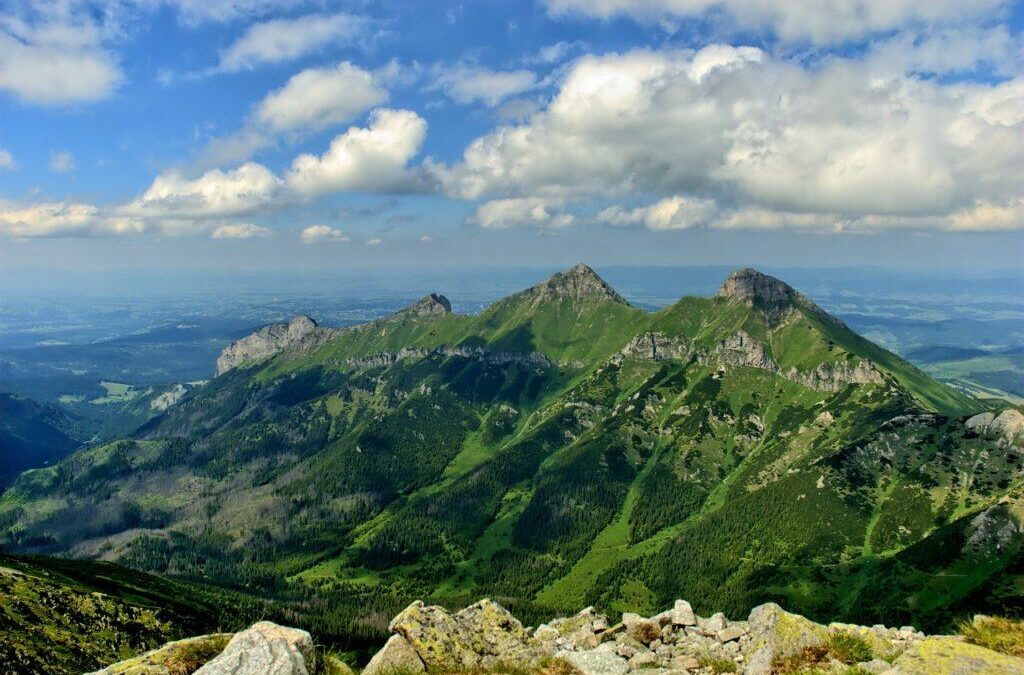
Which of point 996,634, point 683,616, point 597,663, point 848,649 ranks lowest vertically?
point 683,616

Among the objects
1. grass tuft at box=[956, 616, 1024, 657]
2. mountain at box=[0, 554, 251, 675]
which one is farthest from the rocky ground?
mountain at box=[0, 554, 251, 675]

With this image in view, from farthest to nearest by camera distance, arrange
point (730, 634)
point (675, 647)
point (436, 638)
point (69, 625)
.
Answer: point (69, 625)
point (675, 647)
point (730, 634)
point (436, 638)

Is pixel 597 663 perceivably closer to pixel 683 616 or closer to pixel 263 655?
pixel 683 616

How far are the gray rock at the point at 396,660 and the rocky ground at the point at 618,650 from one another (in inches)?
1.9

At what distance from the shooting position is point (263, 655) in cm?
1862

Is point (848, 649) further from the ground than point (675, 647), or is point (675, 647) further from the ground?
point (848, 649)

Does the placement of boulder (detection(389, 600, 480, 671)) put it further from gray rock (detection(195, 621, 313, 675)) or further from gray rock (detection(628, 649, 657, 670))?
gray rock (detection(628, 649, 657, 670))

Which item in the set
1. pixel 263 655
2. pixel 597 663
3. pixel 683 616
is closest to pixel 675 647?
pixel 683 616

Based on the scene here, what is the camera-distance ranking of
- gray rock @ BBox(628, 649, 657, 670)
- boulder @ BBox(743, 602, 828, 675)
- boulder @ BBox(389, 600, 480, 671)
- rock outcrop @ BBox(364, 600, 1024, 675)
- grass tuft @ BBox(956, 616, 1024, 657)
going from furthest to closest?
gray rock @ BBox(628, 649, 657, 670) < boulder @ BBox(389, 600, 480, 671) < boulder @ BBox(743, 602, 828, 675) < grass tuft @ BBox(956, 616, 1024, 657) < rock outcrop @ BBox(364, 600, 1024, 675)

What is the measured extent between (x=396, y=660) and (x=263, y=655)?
7.85 meters

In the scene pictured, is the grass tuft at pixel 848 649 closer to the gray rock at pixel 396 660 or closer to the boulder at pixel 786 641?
the boulder at pixel 786 641

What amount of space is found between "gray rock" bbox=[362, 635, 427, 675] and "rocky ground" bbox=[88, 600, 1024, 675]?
0.05 metres

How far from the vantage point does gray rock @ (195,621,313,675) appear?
18188 mm

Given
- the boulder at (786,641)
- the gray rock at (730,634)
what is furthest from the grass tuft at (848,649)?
the gray rock at (730,634)
